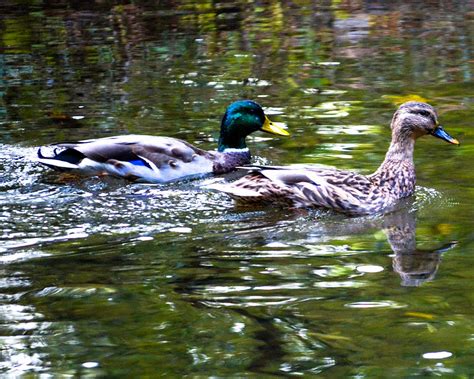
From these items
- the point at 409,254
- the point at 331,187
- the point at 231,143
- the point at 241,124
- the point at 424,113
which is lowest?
the point at 231,143

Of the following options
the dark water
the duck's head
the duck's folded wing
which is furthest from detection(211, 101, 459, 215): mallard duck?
the duck's folded wing

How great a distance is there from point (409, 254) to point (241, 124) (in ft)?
13.4

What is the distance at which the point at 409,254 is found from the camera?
7.57 m

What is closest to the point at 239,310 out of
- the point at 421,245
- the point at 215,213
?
the point at 421,245

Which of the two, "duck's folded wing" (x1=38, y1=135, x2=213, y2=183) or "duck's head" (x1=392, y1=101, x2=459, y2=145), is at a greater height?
"duck's head" (x1=392, y1=101, x2=459, y2=145)

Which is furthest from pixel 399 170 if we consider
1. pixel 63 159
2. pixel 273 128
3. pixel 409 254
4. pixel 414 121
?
pixel 63 159

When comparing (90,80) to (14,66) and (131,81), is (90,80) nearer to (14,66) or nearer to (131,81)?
(131,81)

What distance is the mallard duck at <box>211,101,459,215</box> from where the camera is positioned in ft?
30.0

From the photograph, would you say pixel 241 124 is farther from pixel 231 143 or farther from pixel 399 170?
pixel 399 170

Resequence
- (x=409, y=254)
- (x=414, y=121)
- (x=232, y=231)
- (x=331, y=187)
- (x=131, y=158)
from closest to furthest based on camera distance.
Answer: (x=409, y=254) < (x=232, y=231) < (x=331, y=187) < (x=414, y=121) < (x=131, y=158)

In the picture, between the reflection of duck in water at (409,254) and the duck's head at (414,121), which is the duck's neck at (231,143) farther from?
the reflection of duck in water at (409,254)

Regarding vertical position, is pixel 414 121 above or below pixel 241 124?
above

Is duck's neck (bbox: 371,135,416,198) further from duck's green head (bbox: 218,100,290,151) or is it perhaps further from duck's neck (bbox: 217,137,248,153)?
duck's neck (bbox: 217,137,248,153)

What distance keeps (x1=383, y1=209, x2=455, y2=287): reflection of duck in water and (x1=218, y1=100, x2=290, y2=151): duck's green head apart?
2.68 metres
